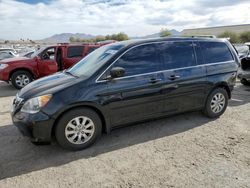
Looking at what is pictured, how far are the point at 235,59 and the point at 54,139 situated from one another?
418 centimetres

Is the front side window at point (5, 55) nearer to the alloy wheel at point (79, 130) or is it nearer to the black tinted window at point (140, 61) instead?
the black tinted window at point (140, 61)

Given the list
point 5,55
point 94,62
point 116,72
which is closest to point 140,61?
point 116,72

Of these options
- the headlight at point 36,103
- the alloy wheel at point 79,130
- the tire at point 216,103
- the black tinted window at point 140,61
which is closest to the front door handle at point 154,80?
the black tinted window at point 140,61

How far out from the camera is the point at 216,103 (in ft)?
17.5

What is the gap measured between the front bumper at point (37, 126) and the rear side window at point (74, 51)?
6078mm

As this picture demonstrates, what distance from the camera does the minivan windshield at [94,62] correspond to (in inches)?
167

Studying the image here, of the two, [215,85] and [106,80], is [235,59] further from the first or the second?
[106,80]

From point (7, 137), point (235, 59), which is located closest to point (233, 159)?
point (235, 59)

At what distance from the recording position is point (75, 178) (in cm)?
326

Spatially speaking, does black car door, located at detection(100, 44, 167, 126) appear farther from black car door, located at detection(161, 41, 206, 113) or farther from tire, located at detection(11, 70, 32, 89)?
tire, located at detection(11, 70, 32, 89)

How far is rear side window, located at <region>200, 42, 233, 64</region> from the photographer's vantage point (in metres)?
5.12

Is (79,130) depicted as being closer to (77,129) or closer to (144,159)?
(77,129)

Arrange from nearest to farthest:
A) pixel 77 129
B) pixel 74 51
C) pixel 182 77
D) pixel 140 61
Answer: pixel 77 129 → pixel 140 61 → pixel 182 77 → pixel 74 51

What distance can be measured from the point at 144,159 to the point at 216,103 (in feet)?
8.08
